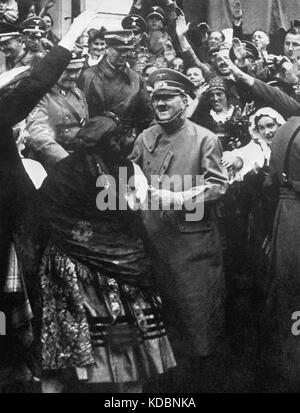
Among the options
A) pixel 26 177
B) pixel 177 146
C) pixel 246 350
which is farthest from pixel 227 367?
pixel 26 177

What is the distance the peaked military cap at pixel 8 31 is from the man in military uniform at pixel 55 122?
498mm

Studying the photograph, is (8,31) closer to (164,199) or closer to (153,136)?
(153,136)

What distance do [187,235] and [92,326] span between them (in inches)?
40.0

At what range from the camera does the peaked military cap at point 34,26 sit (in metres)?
5.50

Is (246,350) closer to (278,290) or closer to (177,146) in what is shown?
(278,290)

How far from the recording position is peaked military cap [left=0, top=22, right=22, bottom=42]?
5508mm

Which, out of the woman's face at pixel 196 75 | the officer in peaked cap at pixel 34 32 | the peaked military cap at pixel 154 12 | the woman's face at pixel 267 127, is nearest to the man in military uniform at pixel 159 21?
the peaked military cap at pixel 154 12

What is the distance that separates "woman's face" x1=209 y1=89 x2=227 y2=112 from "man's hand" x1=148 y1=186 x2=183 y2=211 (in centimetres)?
78

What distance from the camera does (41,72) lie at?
5.05 meters

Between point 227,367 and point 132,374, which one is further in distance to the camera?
point 227,367

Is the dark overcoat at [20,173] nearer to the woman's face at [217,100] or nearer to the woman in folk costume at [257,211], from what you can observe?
the woman's face at [217,100]

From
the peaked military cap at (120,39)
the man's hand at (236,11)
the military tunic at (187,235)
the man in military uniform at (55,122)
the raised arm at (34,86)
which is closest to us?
the raised arm at (34,86)

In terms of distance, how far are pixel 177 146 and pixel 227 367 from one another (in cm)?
177

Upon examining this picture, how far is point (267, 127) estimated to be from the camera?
5766 mm
